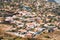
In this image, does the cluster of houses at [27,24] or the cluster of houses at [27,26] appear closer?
the cluster of houses at [27,26]

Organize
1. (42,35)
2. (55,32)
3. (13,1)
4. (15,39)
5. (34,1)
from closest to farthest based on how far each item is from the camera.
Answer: (15,39)
(42,35)
(55,32)
(13,1)
(34,1)

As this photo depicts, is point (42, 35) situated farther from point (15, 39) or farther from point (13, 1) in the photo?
point (13, 1)

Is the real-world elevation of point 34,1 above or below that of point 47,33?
above

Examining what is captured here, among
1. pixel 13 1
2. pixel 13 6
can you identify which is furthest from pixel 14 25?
pixel 13 1

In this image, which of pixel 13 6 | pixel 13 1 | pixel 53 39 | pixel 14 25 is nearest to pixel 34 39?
pixel 53 39

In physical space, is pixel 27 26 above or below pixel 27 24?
below

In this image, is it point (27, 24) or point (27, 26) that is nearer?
point (27, 26)

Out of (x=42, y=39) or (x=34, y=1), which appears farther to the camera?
(x=34, y=1)

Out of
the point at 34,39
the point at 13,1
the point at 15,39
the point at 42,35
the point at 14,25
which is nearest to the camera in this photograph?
the point at 15,39

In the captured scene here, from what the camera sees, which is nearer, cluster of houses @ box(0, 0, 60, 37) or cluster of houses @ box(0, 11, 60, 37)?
cluster of houses @ box(0, 11, 60, 37)

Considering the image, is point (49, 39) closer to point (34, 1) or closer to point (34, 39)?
point (34, 39)
